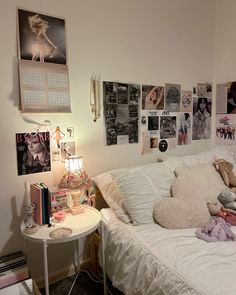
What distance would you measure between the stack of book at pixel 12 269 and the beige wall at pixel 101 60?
0.12m

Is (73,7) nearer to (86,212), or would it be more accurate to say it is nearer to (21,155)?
(21,155)

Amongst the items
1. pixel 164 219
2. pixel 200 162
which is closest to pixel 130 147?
pixel 200 162

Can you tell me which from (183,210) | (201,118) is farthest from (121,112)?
(201,118)

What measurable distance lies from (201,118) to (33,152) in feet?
5.81

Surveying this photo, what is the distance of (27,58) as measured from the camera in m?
1.66

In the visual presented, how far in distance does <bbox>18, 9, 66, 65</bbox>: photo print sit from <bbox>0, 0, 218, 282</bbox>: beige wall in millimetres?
44

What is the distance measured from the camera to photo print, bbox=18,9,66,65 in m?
1.64

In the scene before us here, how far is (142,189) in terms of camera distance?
68.1 inches

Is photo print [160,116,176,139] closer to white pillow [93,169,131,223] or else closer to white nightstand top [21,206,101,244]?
white pillow [93,169,131,223]

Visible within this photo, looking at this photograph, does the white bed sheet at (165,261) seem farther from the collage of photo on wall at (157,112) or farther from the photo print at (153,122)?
the photo print at (153,122)

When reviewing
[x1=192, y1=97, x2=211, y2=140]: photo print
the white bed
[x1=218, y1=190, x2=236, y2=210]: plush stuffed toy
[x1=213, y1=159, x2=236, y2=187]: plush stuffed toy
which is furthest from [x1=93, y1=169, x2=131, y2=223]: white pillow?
[x1=192, y1=97, x2=211, y2=140]: photo print

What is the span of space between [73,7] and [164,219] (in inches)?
62.2

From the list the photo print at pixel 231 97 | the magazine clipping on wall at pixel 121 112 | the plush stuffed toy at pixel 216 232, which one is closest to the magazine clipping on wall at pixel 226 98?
the photo print at pixel 231 97

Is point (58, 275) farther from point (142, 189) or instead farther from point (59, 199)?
point (142, 189)
